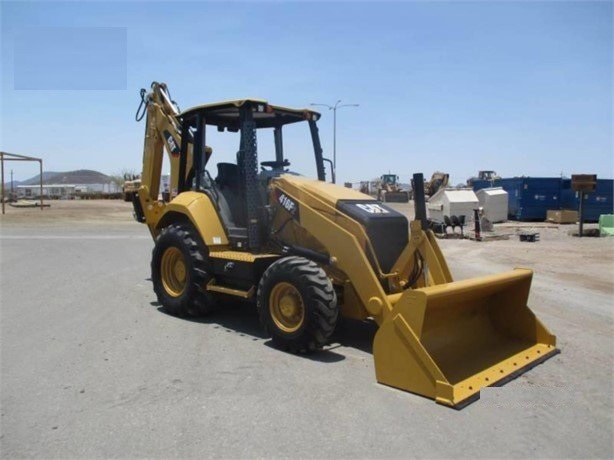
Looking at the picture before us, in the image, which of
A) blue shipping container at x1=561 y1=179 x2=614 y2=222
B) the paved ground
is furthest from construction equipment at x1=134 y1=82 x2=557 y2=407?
blue shipping container at x1=561 y1=179 x2=614 y2=222

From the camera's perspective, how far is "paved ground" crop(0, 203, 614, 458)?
3914mm

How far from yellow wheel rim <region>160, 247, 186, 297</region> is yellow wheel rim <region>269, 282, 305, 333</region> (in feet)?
7.30

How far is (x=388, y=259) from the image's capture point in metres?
6.57

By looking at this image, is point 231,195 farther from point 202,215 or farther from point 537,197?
point 537,197

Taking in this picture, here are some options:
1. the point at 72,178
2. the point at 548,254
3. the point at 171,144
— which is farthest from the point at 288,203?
the point at 72,178

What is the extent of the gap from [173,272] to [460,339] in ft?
14.0

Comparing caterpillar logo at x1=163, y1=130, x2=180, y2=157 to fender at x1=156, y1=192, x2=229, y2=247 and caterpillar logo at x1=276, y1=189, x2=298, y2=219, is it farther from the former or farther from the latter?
caterpillar logo at x1=276, y1=189, x2=298, y2=219

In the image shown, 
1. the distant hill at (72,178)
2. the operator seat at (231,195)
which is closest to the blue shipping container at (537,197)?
the operator seat at (231,195)

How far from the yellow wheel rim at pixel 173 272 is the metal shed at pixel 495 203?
838 inches

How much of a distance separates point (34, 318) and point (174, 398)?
3673mm

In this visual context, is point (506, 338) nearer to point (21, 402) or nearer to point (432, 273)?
point (432, 273)

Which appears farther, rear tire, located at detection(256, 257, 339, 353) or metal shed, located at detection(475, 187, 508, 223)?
metal shed, located at detection(475, 187, 508, 223)

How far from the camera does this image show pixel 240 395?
188 inches

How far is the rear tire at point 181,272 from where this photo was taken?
24.4 feet
